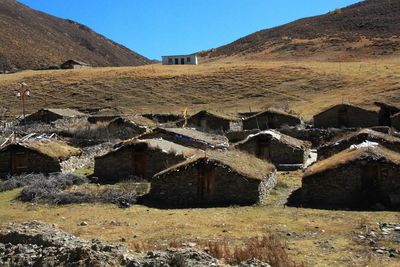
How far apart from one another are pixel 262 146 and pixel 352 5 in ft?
355

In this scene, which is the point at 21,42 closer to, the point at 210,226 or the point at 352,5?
the point at 352,5

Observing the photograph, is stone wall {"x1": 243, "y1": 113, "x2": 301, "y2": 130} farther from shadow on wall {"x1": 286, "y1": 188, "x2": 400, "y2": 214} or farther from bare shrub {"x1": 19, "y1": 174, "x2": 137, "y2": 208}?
shadow on wall {"x1": 286, "y1": 188, "x2": 400, "y2": 214}

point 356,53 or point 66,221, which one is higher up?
point 356,53

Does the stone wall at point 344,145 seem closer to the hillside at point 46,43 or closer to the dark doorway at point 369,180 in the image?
the dark doorway at point 369,180

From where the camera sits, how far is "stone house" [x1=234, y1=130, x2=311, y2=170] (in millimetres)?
31172

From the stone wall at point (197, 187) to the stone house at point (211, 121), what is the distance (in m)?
25.6

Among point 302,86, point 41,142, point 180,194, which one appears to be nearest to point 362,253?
point 180,194

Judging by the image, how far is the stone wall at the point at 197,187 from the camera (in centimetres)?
2125

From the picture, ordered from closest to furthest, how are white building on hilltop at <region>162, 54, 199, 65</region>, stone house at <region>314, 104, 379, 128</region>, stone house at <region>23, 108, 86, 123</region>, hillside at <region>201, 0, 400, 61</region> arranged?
stone house at <region>314, 104, 379, 128</region> < stone house at <region>23, 108, 86, 123</region> < hillside at <region>201, 0, 400, 61</region> < white building on hilltop at <region>162, 54, 199, 65</region>

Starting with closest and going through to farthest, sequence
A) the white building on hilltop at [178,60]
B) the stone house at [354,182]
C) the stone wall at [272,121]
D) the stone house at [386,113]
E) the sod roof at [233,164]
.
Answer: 1. the stone house at [354,182]
2. the sod roof at [233,164]
3. the stone house at [386,113]
4. the stone wall at [272,121]
5. the white building on hilltop at [178,60]

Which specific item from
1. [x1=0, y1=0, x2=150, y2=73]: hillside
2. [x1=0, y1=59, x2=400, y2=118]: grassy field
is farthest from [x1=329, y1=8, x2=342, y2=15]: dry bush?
[x1=0, y1=0, x2=150, y2=73]: hillside

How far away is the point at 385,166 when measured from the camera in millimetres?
20688

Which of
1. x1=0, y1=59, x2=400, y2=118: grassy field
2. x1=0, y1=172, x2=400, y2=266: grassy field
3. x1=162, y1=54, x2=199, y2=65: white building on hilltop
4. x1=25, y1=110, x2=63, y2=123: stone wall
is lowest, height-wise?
x1=0, y1=172, x2=400, y2=266: grassy field

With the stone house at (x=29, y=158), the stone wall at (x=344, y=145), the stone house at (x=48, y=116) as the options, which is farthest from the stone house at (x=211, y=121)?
the stone house at (x=29, y=158)
